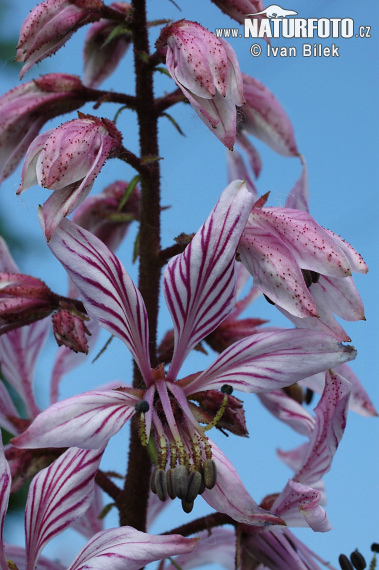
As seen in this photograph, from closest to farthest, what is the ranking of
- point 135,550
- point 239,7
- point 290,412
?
point 135,550
point 239,7
point 290,412

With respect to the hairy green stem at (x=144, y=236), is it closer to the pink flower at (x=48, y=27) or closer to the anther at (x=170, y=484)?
the pink flower at (x=48, y=27)

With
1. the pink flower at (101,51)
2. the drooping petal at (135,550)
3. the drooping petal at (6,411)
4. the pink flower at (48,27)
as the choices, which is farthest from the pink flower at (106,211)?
the drooping petal at (135,550)

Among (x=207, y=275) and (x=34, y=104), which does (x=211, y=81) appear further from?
(x=34, y=104)

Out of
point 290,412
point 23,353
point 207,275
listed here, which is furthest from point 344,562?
point 23,353

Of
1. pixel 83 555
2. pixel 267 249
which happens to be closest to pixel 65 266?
pixel 267 249

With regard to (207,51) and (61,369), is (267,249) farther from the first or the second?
(61,369)
